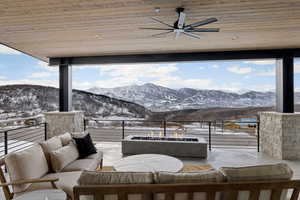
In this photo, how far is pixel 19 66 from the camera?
19.5ft

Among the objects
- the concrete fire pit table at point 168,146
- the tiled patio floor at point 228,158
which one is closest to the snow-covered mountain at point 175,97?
the tiled patio floor at point 228,158

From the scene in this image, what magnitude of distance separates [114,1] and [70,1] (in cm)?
63

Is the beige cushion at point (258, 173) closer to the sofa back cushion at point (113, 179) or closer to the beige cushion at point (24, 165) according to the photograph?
the sofa back cushion at point (113, 179)

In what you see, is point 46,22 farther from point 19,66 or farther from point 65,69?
point 19,66

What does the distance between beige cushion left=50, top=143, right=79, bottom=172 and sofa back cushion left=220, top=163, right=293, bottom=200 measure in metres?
2.22

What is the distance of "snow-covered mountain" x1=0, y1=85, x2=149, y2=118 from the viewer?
5.43m

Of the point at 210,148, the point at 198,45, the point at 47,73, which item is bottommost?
the point at 210,148

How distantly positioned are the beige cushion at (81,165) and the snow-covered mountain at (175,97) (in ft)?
14.8

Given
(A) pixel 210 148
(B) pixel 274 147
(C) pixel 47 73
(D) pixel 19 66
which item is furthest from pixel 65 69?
(B) pixel 274 147

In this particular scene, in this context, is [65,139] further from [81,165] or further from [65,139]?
[81,165]

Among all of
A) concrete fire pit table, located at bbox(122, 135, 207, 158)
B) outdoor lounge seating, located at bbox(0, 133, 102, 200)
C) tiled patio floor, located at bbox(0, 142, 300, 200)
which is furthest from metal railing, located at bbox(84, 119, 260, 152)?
outdoor lounge seating, located at bbox(0, 133, 102, 200)

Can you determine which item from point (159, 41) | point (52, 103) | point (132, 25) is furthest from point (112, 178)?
point (52, 103)

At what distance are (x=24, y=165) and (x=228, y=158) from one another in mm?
4034

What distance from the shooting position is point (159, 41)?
417 centimetres
